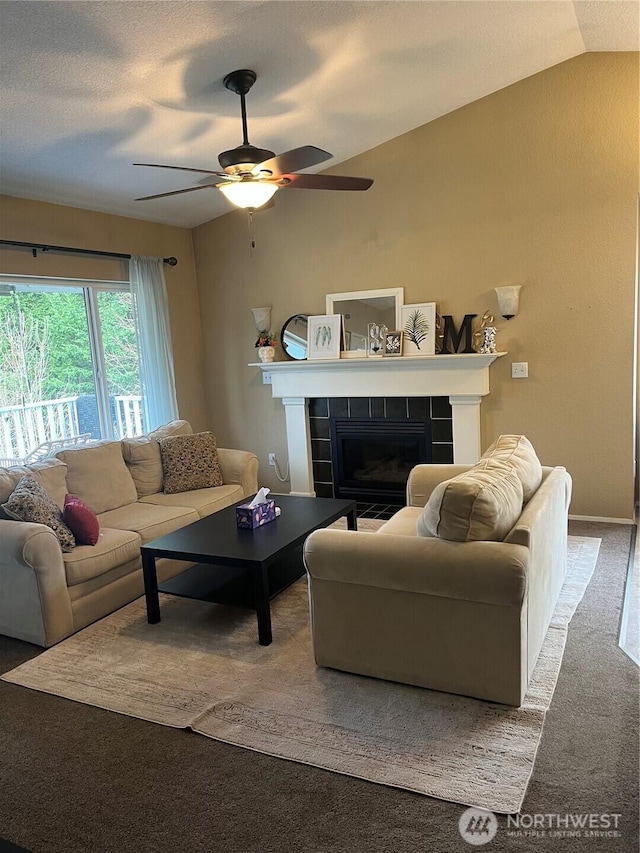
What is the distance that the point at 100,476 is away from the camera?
13.5 feet

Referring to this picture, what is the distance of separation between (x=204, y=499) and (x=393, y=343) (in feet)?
6.33

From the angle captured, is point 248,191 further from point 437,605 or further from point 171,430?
point 171,430

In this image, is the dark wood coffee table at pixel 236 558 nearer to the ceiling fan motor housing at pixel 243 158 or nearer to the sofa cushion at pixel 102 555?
the sofa cushion at pixel 102 555

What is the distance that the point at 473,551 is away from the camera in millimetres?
2299

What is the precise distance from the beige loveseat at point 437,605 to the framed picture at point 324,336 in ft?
9.29

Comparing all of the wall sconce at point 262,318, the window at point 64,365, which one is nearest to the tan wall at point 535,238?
the wall sconce at point 262,318

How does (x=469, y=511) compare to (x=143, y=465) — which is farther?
(x=143, y=465)

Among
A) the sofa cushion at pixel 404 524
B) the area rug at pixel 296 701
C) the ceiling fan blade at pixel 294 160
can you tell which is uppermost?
the ceiling fan blade at pixel 294 160

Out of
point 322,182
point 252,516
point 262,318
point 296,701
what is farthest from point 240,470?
point 296,701

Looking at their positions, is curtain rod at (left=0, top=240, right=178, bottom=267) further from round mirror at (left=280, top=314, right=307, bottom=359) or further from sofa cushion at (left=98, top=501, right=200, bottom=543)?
sofa cushion at (left=98, top=501, right=200, bottom=543)

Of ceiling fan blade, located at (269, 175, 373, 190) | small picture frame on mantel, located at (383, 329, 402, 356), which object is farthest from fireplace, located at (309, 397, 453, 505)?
ceiling fan blade, located at (269, 175, 373, 190)

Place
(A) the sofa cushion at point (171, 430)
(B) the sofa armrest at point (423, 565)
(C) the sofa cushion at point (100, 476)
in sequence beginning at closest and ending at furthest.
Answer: (B) the sofa armrest at point (423, 565), (C) the sofa cushion at point (100, 476), (A) the sofa cushion at point (171, 430)

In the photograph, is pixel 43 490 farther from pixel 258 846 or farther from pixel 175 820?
pixel 258 846

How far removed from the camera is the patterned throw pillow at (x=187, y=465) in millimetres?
4508
